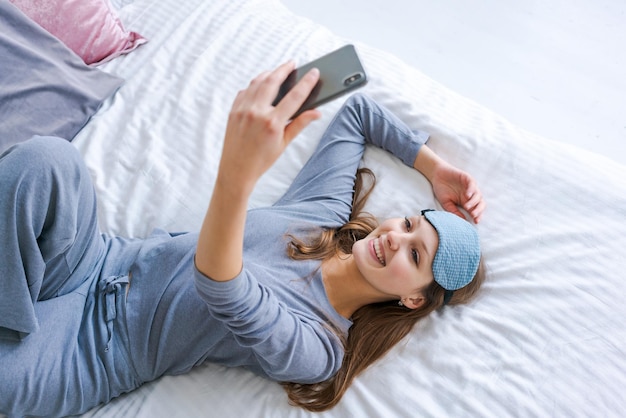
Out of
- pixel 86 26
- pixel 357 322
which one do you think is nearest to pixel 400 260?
pixel 357 322

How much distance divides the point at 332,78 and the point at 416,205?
562mm

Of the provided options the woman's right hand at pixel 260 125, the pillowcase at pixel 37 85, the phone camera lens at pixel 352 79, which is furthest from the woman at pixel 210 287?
the pillowcase at pixel 37 85

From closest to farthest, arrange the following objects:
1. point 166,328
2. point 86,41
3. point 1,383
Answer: point 1,383, point 166,328, point 86,41

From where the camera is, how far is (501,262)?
1.04 metres

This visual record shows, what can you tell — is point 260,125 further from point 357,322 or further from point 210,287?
point 357,322

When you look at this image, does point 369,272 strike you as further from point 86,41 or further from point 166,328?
point 86,41

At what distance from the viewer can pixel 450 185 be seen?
1.13 metres

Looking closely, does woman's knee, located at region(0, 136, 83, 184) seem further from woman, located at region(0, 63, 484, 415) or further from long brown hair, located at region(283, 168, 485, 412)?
long brown hair, located at region(283, 168, 485, 412)

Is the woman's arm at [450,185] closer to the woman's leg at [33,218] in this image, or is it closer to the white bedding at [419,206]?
the white bedding at [419,206]

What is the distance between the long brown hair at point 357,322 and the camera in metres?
0.93

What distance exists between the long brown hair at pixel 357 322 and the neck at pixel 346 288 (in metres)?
0.03

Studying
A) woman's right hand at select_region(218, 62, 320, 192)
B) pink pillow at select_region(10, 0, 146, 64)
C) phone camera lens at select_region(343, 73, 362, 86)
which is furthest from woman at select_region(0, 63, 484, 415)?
pink pillow at select_region(10, 0, 146, 64)

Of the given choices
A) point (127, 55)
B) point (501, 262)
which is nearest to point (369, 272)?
point (501, 262)

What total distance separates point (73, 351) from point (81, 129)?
0.60 metres
